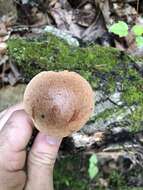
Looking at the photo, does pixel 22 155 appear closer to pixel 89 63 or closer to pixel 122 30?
pixel 89 63

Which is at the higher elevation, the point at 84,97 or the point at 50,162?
the point at 84,97

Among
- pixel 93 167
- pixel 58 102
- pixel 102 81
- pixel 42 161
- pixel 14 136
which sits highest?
pixel 58 102

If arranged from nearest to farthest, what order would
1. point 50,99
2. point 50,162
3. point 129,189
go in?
point 50,99 → point 50,162 → point 129,189

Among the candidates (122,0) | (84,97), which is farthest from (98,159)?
(122,0)

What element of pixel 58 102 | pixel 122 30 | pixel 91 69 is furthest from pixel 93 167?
pixel 58 102

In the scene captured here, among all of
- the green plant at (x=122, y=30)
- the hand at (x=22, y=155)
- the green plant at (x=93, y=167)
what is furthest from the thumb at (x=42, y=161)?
the green plant at (x=122, y=30)

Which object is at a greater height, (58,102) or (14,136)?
(58,102)

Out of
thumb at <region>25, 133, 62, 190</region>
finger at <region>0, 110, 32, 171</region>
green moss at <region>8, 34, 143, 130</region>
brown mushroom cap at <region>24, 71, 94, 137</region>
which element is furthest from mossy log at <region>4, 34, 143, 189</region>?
brown mushroom cap at <region>24, 71, 94, 137</region>

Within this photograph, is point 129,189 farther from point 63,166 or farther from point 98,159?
point 63,166

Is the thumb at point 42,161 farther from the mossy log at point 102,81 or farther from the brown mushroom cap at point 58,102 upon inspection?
the brown mushroom cap at point 58,102
